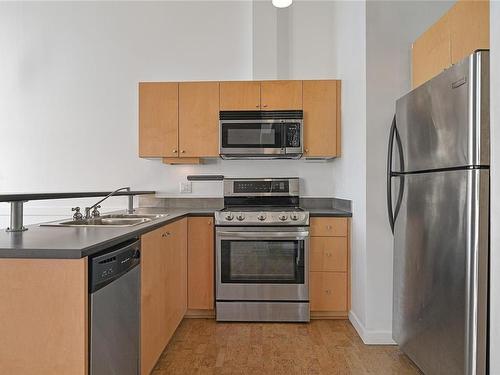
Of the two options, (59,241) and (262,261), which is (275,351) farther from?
(59,241)

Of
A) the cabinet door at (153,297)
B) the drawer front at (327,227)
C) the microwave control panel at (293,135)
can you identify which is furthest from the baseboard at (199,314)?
the microwave control panel at (293,135)

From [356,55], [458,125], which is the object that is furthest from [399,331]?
[356,55]

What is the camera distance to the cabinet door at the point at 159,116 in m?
3.42

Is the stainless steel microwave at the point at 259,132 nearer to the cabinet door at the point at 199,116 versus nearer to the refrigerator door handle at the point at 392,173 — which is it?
the cabinet door at the point at 199,116

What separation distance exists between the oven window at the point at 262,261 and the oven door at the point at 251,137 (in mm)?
812

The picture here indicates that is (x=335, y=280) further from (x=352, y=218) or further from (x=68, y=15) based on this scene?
(x=68, y=15)

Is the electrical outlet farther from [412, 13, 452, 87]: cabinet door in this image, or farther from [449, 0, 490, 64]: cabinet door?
[449, 0, 490, 64]: cabinet door

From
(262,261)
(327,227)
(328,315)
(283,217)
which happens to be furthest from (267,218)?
(328,315)

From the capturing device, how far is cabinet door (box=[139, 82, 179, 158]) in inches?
134

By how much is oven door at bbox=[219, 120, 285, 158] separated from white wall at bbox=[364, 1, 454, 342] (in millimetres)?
933

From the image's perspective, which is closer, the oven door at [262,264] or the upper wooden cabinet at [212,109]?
the oven door at [262,264]

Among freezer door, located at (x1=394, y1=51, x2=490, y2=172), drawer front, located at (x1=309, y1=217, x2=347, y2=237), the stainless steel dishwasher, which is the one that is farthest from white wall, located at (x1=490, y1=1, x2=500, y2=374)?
drawer front, located at (x1=309, y1=217, x2=347, y2=237)

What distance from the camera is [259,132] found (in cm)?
334

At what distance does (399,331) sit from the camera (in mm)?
2385
